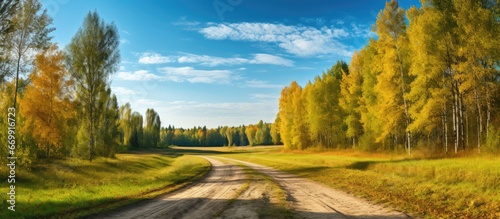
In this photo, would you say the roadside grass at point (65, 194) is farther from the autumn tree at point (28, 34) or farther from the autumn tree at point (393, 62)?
the autumn tree at point (393, 62)

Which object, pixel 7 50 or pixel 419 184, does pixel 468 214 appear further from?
pixel 7 50

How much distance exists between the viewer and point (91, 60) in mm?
34906

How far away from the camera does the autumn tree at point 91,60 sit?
3422cm

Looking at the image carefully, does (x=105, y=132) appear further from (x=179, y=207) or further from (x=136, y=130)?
(x=136, y=130)

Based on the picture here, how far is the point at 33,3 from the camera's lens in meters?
25.5

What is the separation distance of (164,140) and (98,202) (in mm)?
179436

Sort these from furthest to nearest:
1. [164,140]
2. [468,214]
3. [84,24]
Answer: [164,140]
[84,24]
[468,214]

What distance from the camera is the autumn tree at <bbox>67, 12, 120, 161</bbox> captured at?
34.2 metres

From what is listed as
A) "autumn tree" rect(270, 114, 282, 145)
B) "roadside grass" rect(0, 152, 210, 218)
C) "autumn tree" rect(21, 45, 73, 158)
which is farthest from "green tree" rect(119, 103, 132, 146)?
"roadside grass" rect(0, 152, 210, 218)

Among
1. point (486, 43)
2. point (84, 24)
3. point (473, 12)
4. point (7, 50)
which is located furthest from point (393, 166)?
point (84, 24)

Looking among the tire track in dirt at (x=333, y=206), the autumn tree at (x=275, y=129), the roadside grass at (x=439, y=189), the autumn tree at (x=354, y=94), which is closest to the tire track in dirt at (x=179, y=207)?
the tire track in dirt at (x=333, y=206)

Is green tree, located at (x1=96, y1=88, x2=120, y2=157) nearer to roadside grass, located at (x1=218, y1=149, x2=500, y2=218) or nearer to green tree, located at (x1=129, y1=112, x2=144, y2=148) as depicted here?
roadside grass, located at (x1=218, y1=149, x2=500, y2=218)

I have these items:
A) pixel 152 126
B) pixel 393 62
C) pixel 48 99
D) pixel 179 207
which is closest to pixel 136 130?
pixel 152 126

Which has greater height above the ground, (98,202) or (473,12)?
(473,12)
